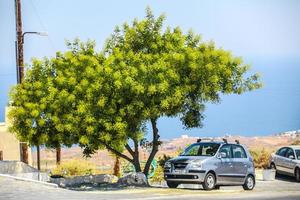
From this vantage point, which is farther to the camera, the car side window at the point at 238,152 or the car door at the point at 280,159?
the car door at the point at 280,159

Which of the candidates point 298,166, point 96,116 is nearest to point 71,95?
point 96,116

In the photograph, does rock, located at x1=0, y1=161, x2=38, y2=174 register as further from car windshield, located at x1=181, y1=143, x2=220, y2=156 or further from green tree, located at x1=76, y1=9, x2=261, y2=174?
car windshield, located at x1=181, y1=143, x2=220, y2=156

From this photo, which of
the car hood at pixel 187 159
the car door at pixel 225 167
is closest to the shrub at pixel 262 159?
the car door at pixel 225 167

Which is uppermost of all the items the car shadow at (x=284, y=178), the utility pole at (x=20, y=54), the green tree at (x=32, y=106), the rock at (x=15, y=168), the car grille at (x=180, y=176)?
the utility pole at (x=20, y=54)

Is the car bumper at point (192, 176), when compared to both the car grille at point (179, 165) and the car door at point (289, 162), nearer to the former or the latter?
the car grille at point (179, 165)

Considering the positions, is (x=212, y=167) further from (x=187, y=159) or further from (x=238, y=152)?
(x=238, y=152)

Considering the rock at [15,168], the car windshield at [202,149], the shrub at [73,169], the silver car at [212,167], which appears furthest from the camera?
the shrub at [73,169]

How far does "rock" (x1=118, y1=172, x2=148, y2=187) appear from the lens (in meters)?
29.8

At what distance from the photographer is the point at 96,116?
2872 centimetres

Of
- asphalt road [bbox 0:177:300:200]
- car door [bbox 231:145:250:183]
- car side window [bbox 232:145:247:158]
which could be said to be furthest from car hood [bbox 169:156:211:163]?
car side window [bbox 232:145:247:158]

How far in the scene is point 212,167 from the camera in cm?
2686

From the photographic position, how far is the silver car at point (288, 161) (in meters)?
34.3

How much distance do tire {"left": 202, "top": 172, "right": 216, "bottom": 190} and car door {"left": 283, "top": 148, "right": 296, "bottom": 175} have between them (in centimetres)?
848

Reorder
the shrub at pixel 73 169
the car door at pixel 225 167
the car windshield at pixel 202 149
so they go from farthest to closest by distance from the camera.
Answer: the shrub at pixel 73 169
the car windshield at pixel 202 149
the car door at pixel 225 167
